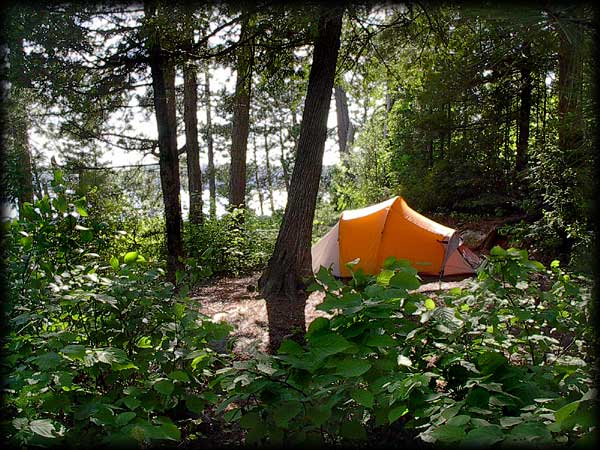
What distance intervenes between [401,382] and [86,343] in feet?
4.22

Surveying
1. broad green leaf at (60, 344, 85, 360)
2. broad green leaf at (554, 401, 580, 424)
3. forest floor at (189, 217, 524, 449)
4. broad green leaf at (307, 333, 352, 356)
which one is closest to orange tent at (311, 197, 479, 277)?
forest floor at (189, 217, 524, 449)

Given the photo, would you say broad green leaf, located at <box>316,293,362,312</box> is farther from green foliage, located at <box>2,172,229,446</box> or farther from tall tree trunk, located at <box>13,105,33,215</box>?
tall tree trunk, located at <box>13,105,33,215</box>

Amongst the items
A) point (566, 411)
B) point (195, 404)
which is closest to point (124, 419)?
point (195, 404)

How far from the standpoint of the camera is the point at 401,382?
1291mm

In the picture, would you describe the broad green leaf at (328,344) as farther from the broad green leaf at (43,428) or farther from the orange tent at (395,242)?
the orange tent at (395,242)

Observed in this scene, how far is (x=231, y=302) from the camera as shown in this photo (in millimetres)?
5961

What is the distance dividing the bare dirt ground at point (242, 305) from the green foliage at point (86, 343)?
1600 mm

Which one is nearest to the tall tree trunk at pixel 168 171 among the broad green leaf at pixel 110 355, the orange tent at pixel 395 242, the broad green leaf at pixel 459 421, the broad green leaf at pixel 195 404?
the orange tent at pixel 395 242

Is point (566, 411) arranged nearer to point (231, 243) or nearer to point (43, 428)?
point (43, 428)

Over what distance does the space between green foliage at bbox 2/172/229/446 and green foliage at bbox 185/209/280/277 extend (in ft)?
20.7

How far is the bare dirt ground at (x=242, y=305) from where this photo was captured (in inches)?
177

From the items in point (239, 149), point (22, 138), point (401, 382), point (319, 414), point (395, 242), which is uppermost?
point (22, 138)

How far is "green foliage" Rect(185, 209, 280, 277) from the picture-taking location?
28.3ft

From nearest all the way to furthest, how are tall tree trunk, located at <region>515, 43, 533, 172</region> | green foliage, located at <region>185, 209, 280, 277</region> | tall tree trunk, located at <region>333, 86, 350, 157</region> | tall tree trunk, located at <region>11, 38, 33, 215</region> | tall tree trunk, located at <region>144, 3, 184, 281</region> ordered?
tall tree trunk, located at <region>11, 38, 33, 215</region>, tall tree trunk, located at <region>144, 3, 184, 281</region>, green foliage, located at <region>185, 209, 280, 277</region>, tall tree trunk, located at <region>515, 43, 533, 172</region>, tall tree trunk, located at <region>333, 86, 350, 157</region>
